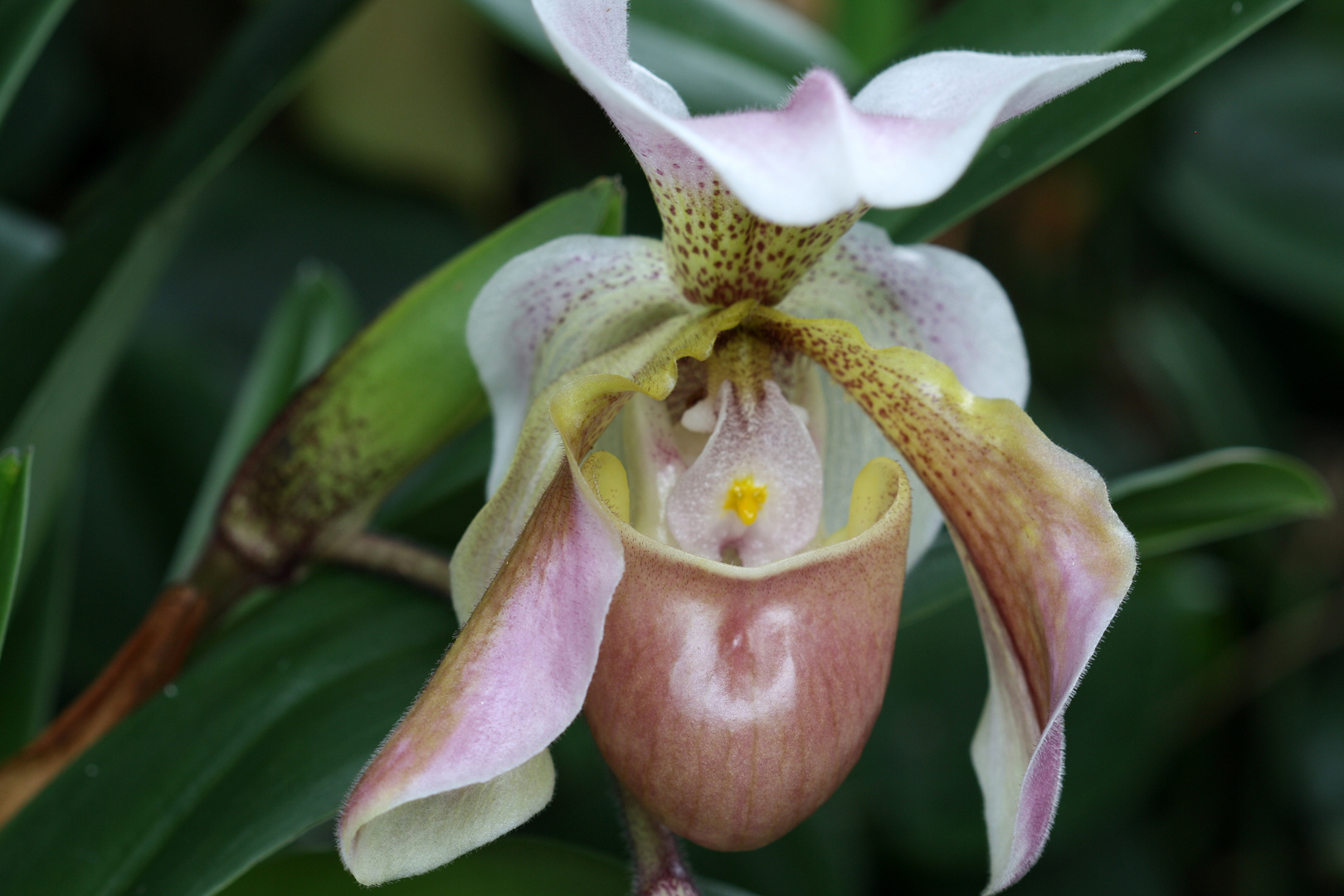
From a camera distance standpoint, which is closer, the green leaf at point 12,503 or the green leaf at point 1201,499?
the green leaf at point 12,503

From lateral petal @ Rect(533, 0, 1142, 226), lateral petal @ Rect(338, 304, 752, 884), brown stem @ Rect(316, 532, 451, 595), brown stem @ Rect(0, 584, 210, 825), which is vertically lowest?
brown stem @ Rect(0, 584, 210, 825)

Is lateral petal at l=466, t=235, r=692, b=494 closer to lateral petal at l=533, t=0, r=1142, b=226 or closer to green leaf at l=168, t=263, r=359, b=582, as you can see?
lateral petal at l=533, t=0, r=1142, b=226

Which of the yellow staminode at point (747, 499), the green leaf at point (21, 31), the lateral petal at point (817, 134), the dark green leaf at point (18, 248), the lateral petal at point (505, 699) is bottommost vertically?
the yellow staminode at point (747, 499)

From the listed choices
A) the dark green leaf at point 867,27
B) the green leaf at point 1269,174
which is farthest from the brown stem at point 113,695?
the green leaf at point 1269,174

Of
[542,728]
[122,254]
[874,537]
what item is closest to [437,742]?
[542,728]

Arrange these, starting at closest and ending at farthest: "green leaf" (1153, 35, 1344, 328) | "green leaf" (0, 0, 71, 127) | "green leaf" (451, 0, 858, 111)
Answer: "green leaf" (0, 0, 71, 127) < "green leaf" (451, 0, 858, 111) < "green leaf" (1153, 35, 1344, 328)

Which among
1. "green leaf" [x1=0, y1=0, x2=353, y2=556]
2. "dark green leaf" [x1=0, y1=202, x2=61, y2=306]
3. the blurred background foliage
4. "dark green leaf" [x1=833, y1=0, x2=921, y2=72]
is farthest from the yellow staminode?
"dark green leaf" [x1=833, y1=0, x2=921, y2=72]

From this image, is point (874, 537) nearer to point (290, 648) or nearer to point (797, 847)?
point (290, 648)

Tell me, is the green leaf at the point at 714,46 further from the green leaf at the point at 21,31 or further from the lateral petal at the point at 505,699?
the lateral petal at the point at 505,699

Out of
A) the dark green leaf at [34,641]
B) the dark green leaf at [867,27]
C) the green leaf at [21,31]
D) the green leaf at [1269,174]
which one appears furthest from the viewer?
the green leaf at [1269,174]
